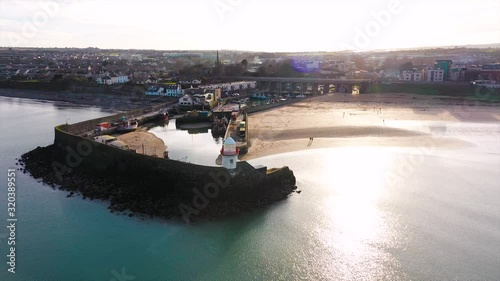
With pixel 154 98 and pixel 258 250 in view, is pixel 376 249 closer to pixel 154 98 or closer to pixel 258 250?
pixel 258 250

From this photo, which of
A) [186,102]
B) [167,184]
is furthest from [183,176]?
[186,102]

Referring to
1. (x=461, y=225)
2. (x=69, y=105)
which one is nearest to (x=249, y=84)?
(x=69, y=105)

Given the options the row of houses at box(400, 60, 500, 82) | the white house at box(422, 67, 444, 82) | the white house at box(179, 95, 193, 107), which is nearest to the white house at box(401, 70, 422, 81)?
the row of houses at box(400, 60, 500, 82)

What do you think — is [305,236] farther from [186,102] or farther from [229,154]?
[186,102]

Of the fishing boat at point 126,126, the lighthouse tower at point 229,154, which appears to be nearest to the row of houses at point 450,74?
the fishing boat at point 126,126

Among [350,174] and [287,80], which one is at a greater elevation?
[287,80]

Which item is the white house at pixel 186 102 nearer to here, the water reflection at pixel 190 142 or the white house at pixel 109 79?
the water reflection at pixel 190 142
